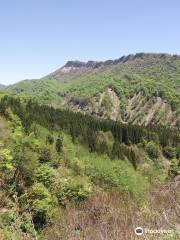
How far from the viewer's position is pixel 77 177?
79375 millimetres

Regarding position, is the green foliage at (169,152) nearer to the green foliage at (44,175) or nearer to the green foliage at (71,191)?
the green foliage at (44,175)

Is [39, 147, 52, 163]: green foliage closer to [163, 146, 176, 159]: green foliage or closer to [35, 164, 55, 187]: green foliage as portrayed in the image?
[35, 164, 55, 187]: green foliage

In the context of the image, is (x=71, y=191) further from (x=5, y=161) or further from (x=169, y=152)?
(x=169, y=152)

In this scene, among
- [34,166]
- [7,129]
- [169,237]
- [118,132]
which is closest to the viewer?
[169,237]

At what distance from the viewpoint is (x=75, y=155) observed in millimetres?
106250

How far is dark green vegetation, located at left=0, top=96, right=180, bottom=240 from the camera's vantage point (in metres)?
13.0

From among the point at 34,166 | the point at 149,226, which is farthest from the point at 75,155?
the point at 149,226

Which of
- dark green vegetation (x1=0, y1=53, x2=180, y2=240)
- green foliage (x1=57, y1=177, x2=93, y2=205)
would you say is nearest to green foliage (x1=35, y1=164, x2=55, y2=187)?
dark green vegetation (x1=0, y1=53, x2=180, y2=240)

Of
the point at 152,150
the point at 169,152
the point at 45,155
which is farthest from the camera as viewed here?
the point at 169,152

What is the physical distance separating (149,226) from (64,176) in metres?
69.6

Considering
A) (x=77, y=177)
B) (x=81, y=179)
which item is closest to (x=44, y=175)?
(x=77, y=177)

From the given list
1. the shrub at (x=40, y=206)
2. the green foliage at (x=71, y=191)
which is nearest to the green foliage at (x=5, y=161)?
the shrub at (x=40, y=206)

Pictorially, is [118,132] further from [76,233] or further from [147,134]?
[76,233]

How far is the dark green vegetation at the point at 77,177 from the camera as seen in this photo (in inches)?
513
